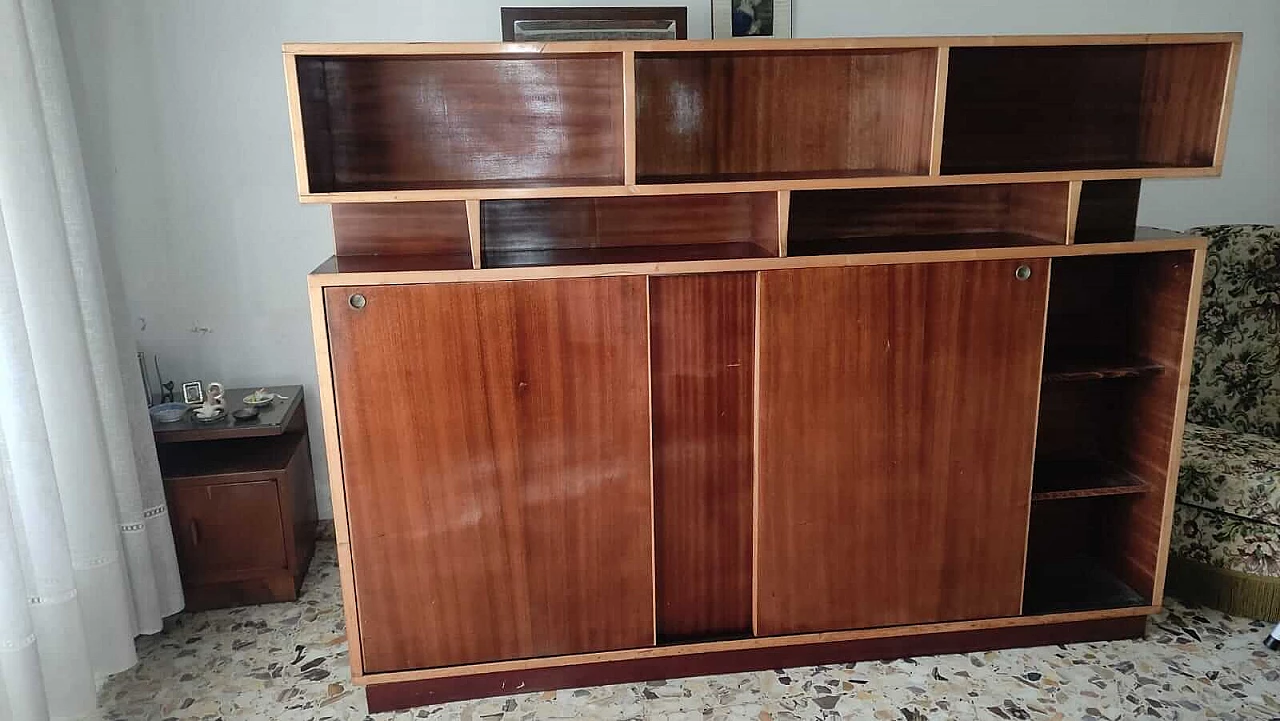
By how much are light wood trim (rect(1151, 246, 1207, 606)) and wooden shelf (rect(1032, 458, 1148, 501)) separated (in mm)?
68

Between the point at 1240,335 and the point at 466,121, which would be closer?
the point at 466,121

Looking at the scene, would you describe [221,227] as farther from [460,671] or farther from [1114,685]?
[1114,685]

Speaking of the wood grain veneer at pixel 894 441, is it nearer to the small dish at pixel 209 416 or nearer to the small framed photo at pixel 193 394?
the small dish at pixel 209 416

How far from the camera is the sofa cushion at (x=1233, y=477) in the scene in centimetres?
221

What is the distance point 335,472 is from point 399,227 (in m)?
0.58

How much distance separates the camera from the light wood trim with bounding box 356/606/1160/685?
1.96 metres

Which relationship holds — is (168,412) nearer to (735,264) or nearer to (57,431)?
(57,431)

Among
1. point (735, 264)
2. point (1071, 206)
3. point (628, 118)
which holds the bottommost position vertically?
point (735, 264)

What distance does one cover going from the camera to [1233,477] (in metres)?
2.26

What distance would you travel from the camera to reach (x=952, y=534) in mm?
2070

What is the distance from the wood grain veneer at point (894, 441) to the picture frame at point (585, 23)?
108cm

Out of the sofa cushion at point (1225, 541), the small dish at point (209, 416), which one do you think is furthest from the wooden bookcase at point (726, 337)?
the small dish at point (209, 416)

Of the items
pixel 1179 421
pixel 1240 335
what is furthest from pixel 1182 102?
pixel 1240 335

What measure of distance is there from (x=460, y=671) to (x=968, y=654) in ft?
4.23
